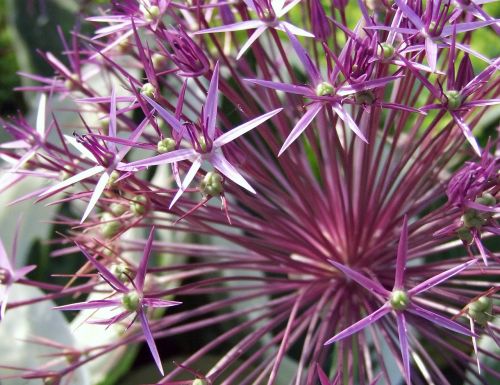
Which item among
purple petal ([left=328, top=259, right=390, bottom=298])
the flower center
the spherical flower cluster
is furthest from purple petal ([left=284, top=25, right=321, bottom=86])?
the flower center

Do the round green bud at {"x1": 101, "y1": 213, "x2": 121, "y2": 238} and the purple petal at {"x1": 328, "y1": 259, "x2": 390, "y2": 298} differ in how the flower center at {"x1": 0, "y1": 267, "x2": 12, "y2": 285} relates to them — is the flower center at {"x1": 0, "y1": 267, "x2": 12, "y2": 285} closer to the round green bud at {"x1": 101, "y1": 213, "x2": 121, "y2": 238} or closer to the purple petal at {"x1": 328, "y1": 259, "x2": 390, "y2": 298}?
the round green bud at {"x1": 101, "y1": 213, "x2": 121, "y2": 238}

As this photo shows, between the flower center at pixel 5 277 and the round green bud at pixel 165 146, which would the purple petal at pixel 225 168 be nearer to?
the round green bud at pixel 165 146

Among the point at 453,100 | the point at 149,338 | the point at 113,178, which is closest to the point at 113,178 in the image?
the point at 113,178

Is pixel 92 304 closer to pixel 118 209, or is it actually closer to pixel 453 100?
pixel 118 209

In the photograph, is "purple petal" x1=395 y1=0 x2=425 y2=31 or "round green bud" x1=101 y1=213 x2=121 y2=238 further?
"round green bud" x1=101 y1=213 x2=121 y2=238

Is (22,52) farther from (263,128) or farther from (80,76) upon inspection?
(263,128)

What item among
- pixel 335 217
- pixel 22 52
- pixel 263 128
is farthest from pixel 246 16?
pixel 22 52

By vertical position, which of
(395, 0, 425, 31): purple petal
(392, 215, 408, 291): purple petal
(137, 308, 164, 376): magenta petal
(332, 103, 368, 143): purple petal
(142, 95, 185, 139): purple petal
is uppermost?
(395, 0, 425, 31): purple petal
